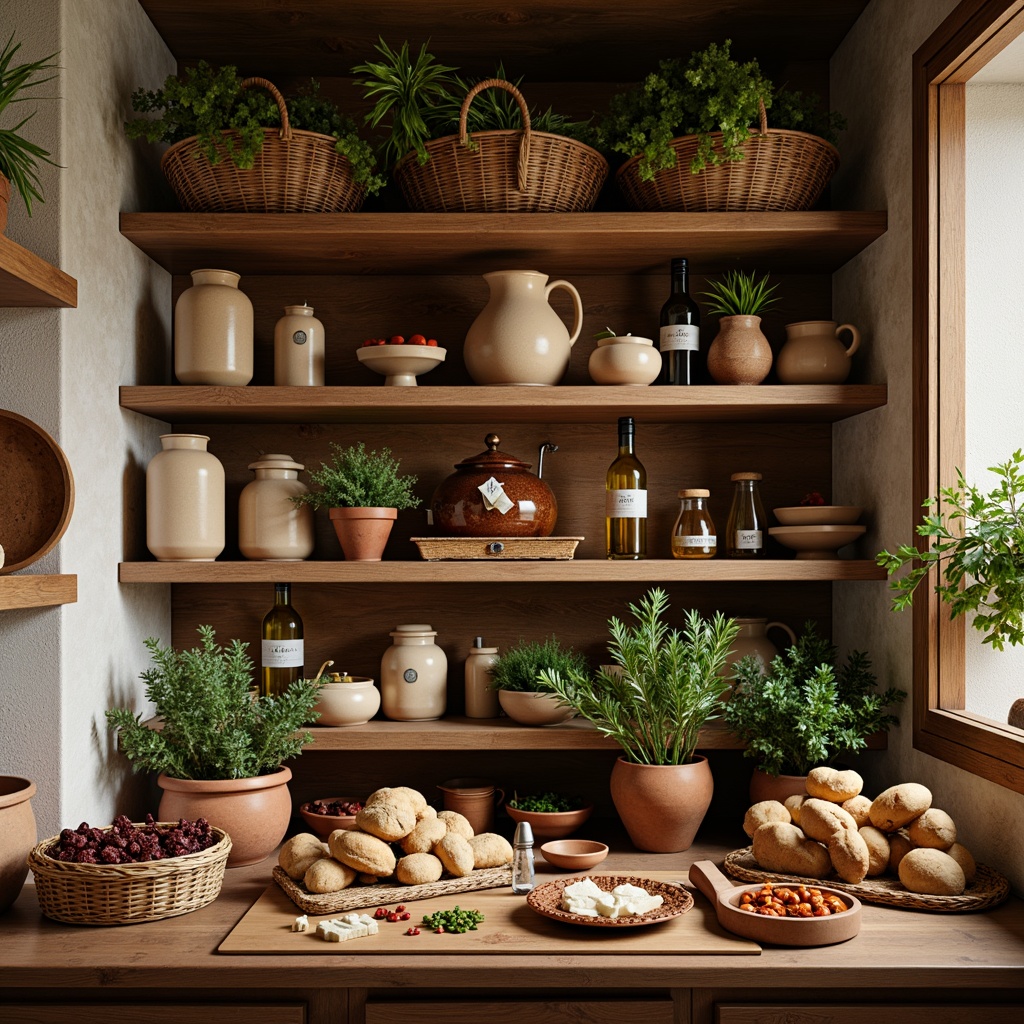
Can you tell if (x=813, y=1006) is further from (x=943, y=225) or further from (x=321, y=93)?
(x=321, y=93)

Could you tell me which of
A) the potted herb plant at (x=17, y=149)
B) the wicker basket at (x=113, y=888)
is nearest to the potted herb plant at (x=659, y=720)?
the wicker basket at (x=113, y=888)

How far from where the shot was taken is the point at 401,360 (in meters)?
2.19

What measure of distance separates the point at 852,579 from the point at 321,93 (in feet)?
5.71

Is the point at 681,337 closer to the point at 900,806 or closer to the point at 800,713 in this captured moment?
the point at 800,713

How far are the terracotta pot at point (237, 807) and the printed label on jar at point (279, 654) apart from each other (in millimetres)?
303

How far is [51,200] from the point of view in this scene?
1803 mm

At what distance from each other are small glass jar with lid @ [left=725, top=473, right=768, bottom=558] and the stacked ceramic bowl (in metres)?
0.05

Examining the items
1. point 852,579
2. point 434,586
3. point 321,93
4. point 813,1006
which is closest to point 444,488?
point 434,586

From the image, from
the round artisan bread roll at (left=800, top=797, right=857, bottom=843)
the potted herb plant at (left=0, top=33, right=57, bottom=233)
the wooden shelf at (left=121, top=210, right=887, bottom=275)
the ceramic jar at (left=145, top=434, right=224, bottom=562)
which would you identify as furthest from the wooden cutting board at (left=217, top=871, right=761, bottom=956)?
the wooden shelf at (left=121, top=210, right=887, bottom=275)

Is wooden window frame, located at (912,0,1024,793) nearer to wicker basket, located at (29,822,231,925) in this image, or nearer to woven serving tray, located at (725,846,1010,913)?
woven serving tray, located at (725,846,1010,913)

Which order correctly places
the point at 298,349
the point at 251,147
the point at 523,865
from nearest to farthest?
the point at 523,865 → the point at 251,147 → the point at 298,349

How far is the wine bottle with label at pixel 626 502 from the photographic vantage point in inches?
87.2

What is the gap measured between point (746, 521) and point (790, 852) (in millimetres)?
784

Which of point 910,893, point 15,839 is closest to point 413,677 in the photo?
point 15,839
